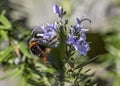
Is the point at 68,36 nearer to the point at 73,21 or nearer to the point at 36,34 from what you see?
the point at 36,34

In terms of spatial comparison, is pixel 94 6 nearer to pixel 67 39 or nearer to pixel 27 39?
pixel 27 39

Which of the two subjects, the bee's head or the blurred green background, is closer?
the bee's head

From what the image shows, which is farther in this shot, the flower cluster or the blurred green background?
the blurred green background

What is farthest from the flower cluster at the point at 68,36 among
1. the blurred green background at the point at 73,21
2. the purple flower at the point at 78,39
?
the blurred green background at the point at 73,21

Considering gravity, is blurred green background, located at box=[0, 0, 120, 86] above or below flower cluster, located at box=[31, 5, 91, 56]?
below

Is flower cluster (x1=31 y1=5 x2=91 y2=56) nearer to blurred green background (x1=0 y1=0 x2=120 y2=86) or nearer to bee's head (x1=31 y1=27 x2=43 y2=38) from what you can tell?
bee's head (x1=31 y1=27 x2=43 y2=38)

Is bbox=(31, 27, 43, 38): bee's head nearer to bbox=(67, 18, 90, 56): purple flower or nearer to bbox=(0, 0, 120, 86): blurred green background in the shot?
bbox=(67, 18, 90, 56): purple flower

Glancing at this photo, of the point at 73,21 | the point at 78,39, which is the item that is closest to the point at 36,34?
the point at 78,39

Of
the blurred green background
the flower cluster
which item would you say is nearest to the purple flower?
the flower cluster

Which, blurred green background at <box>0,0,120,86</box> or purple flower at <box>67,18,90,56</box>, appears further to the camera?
blurred green background at <box>0,0,120,86</box>
